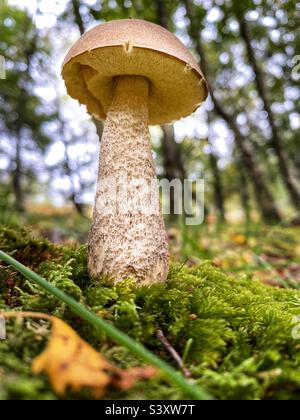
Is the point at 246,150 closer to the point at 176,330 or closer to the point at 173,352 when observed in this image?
the point at 176,330

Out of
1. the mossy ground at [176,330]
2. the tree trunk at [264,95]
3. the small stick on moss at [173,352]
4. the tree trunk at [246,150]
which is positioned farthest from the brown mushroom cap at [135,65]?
the tree trunk at [264,95]

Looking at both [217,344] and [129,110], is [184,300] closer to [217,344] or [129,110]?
[217,344]

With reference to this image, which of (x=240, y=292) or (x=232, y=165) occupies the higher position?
(x=232, y=165)

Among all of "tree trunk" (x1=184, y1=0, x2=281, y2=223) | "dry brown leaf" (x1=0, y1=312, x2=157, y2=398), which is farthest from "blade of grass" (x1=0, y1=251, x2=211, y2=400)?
"tree trunk" (x1=184, y1=0, x2=281, y2=223)

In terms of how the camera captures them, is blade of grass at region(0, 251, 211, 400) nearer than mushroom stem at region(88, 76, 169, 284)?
Yes

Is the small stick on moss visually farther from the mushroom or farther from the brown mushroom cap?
the brown mushroom cap

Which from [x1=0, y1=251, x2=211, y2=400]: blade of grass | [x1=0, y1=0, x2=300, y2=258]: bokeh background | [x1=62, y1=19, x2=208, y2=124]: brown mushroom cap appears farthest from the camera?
[x1=0, y1=0, x2=300, y2=258]: bokeh background

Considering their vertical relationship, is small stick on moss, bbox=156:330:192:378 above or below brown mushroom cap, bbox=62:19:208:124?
below

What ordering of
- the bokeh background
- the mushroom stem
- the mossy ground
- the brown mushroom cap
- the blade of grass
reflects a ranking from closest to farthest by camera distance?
the blade of grass
the mossy ground
the brown mushroom cap
the mushroom stem
the bokeh background

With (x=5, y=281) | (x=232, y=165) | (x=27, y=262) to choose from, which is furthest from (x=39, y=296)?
(x=232, y=165)
